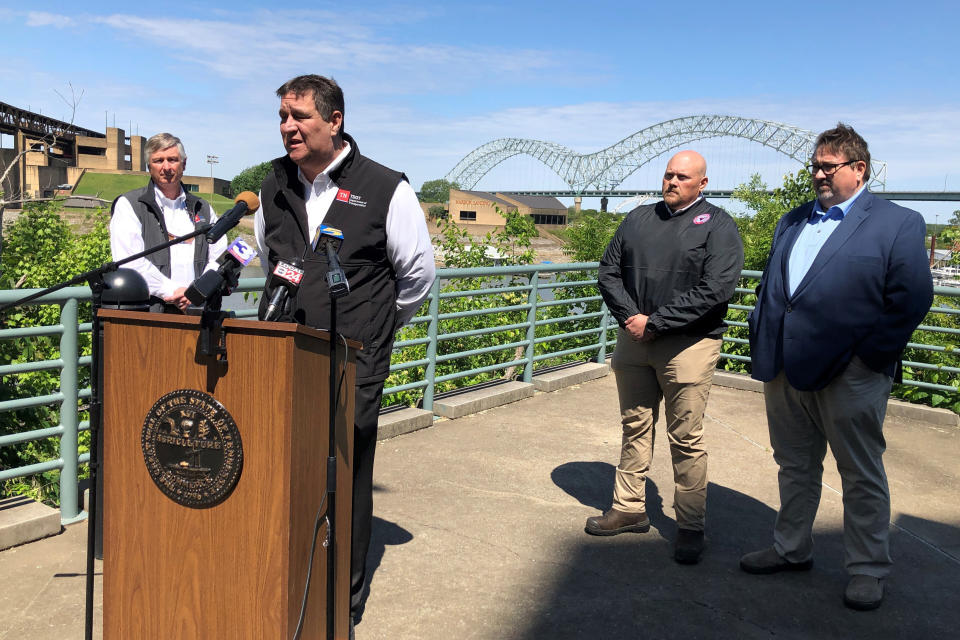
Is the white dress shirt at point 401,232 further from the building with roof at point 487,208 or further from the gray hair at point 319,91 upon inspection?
the building with roof at point 487,208

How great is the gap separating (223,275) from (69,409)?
241cm

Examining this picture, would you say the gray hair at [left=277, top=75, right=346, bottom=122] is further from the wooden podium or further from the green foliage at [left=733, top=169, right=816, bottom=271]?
the green foliage at [left=733, top=169, right=816, bottom=271]

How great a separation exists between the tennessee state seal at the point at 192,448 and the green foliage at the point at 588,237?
30.7 feet

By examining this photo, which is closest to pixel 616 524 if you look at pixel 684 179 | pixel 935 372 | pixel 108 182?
pixel 684 179

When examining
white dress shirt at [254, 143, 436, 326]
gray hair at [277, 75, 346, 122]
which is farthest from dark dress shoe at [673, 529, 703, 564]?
gray hair at [277, 75, 346, 122]

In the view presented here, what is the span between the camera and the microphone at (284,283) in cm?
234

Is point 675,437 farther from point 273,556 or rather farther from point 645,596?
point 273,556

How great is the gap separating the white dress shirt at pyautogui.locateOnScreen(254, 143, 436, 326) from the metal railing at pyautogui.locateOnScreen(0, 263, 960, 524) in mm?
1543

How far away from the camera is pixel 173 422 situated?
233 cm

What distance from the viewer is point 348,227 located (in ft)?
10.0

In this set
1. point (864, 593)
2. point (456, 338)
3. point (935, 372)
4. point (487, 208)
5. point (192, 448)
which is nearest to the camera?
point (192, 448)

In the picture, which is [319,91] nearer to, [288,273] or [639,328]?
[288,273]

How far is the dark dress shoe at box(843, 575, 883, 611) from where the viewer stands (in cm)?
377

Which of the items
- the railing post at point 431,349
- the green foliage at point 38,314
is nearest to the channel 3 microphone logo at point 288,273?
the green foliage at point 38,314
